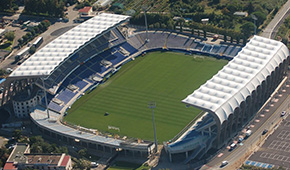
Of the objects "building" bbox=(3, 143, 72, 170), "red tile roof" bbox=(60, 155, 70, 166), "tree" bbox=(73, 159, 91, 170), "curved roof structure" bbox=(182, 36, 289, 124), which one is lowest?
"tree" bbox=(73, 159, 91, 170)

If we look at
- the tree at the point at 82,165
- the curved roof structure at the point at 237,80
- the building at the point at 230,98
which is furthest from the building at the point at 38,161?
the curved roof structure at the point at 237,80

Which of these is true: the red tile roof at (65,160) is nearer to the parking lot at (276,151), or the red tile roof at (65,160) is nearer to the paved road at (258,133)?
the paved road at (258,133)

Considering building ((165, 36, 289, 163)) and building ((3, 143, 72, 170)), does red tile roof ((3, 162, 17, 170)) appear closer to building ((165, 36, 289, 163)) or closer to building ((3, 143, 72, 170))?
building ((3, 143, 72, 170))

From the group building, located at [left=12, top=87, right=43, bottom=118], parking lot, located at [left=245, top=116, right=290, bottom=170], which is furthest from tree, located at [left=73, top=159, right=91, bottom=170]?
parking lot, located at [left=245, top=116, right=290, bottom=170]

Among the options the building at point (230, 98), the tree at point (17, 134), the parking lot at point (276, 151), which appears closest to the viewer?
the parking lot at point (276, 151)

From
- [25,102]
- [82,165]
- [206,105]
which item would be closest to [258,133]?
[206,105]

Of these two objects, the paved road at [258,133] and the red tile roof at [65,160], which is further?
the paved road at [258,133]

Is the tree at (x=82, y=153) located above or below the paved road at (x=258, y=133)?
above
